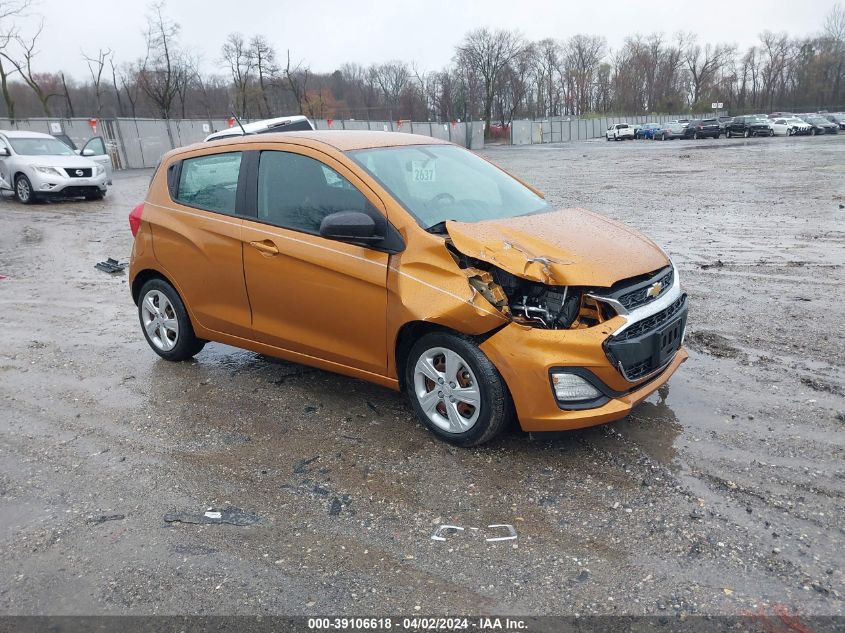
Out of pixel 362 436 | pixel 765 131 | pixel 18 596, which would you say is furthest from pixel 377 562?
pixel 765 131

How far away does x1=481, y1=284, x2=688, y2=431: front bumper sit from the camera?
3.54 metres

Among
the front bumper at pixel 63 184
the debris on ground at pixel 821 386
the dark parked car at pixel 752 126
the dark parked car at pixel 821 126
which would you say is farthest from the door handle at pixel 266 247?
the dark parked car at pixel 821 126

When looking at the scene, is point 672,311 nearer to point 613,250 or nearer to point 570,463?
point 613,250

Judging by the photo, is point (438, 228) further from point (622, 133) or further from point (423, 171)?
point (622, 133)

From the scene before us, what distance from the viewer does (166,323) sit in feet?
18.4

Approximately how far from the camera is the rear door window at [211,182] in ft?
16.1

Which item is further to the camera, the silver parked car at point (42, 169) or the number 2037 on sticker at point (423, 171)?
the silver parked car at point (42, 169)

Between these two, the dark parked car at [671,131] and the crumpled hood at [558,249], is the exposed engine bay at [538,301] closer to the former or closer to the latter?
the crumpled hood at [558,249]

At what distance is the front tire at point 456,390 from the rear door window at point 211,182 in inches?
76.7

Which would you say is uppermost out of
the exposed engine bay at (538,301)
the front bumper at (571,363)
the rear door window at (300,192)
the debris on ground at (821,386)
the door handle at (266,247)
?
the rear door window at (300,192)

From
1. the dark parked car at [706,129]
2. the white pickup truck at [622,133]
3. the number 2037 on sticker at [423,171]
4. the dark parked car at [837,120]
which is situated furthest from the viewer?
the white pickup truck at [622,133]

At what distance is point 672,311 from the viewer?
4.07 meters

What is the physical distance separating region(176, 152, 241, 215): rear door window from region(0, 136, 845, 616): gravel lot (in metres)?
1.40

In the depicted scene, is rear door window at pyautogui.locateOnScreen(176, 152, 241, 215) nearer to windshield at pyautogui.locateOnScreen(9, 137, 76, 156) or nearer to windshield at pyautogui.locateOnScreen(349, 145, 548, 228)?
windshield at pyautogui.locateOnScreen(349, 145, 548, 228)
